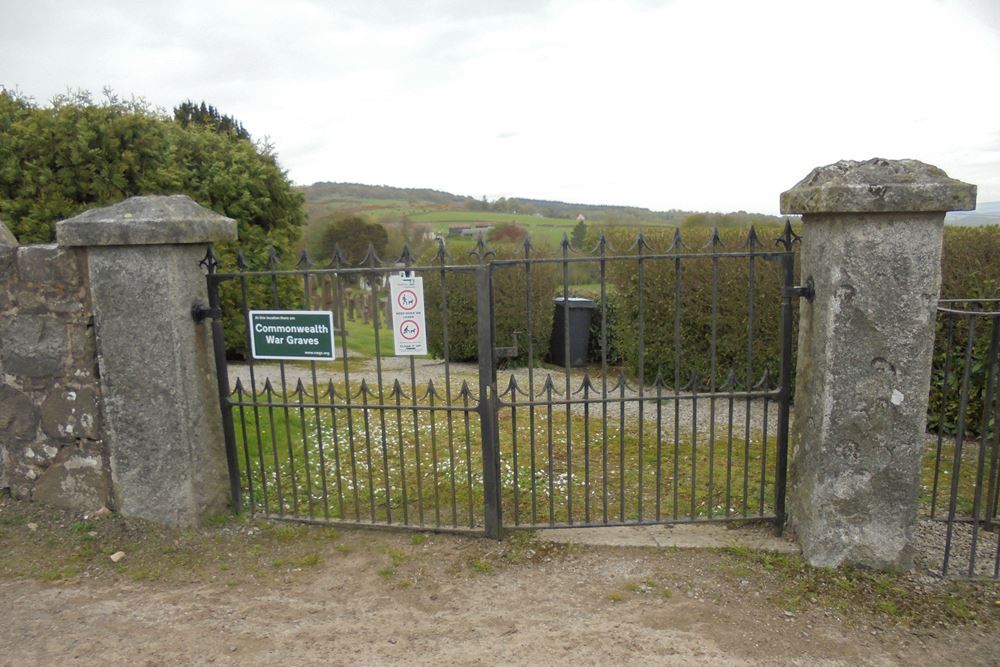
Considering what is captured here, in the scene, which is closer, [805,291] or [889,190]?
A: [889,190]

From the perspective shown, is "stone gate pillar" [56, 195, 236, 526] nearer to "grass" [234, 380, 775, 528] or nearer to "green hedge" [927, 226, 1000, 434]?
"grass" [234, 380, 775, 528]

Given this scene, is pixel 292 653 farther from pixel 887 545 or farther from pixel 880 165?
pixel 880 165

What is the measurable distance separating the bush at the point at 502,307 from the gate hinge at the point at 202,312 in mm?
5048

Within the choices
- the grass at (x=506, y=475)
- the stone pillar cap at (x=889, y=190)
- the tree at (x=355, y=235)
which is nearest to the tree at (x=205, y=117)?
the tree at (x=355, y=235)

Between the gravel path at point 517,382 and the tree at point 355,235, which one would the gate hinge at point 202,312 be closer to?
the gravel path at point 517,382

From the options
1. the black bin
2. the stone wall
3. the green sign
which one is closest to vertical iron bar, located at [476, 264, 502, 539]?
the green sign

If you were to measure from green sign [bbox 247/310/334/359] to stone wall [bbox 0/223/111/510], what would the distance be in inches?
37.6

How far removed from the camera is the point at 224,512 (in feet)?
14.6

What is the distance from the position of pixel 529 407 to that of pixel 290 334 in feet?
5.35

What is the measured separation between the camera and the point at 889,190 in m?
3.25

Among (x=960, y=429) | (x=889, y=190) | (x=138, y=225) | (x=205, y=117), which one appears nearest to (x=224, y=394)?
(x=138, y=225)

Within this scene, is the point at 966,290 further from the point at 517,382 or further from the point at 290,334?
the point at 290,334

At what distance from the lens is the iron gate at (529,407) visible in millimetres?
3844

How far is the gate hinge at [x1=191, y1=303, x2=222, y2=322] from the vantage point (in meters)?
4.12
